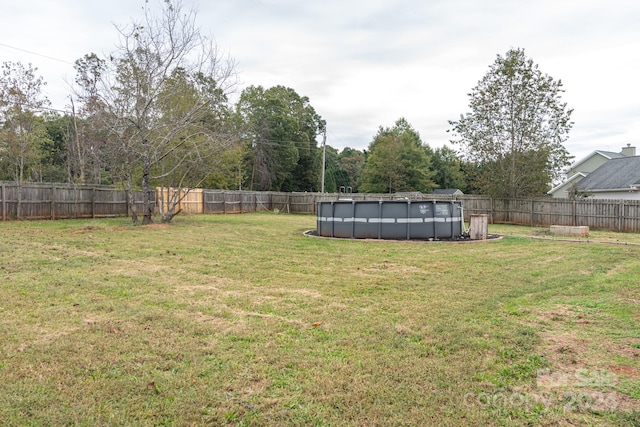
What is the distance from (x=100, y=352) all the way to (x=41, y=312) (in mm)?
1449

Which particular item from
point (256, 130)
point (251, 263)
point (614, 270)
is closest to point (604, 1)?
point (614, 270)

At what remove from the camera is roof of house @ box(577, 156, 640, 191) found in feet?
72.3

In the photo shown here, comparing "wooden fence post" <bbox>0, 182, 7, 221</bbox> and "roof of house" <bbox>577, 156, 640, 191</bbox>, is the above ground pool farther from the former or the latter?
"roof of house" <bbox>577, 156, 640, 191</bbox>

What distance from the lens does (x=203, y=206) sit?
24688mm

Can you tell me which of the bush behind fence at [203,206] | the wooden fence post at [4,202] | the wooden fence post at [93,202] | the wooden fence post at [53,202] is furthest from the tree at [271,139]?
the wooden fence post at [4,202]

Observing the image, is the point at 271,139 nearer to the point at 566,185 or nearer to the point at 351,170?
the point at 566,185

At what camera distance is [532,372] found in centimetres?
278

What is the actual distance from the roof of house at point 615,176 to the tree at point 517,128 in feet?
13.2

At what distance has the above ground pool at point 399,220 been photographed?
11.3 m

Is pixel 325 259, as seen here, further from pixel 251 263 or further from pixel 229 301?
pixel 229 301

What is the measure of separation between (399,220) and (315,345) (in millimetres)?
8451

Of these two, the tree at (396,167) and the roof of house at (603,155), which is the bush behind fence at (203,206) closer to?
the roof of house at (603,155)

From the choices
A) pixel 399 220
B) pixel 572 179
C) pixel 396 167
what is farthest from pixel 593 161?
pixel 399 220

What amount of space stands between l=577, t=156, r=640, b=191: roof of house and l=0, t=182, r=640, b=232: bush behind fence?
5.30 m
